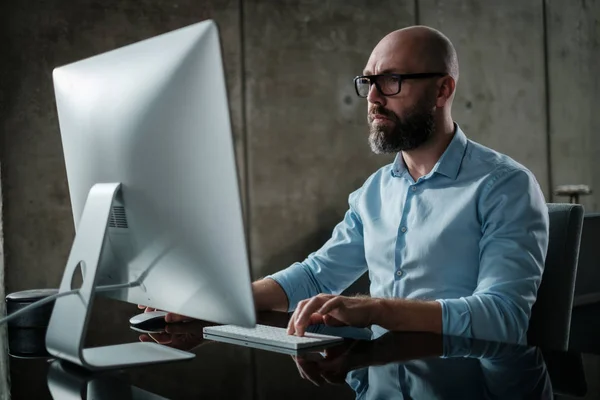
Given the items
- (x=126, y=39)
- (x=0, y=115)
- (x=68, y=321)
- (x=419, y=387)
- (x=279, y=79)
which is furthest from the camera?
(x=279, y=79)

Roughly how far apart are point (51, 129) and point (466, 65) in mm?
3208

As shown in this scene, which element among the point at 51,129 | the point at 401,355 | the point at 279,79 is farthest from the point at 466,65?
→ the point at 401,355

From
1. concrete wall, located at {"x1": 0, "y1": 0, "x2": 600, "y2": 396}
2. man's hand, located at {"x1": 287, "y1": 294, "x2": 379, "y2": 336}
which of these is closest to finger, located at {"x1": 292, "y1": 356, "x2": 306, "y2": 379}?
man's hand, located at {"x1": 287, "y1": 294, "x2": 379, "y2": 336}

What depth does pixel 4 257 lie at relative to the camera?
14.3ft

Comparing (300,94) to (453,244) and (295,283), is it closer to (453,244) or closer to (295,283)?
(295,283)

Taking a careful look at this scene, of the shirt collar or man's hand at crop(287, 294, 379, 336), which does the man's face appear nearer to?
the shirt collar

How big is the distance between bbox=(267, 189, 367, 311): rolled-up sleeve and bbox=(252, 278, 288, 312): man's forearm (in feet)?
0.10

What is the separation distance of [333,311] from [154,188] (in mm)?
490

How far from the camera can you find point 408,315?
1.55 m

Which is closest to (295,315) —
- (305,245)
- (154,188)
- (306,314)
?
(306,314)

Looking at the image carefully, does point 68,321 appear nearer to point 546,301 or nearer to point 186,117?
point 186,117

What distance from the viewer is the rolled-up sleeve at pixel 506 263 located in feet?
5.29

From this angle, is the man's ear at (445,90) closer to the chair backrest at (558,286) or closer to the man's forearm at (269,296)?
the chair backrest at (558,286)

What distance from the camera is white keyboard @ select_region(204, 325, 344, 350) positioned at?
1.37 m
